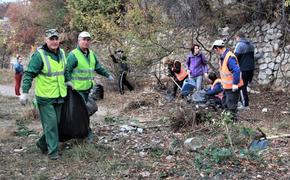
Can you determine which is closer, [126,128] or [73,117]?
[73,117]

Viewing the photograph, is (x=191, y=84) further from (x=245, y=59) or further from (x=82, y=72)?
(x=82, y=72)

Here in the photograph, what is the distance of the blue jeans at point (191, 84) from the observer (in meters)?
10.5

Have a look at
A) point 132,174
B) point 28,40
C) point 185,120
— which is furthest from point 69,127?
point 28,40

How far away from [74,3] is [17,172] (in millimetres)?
14433

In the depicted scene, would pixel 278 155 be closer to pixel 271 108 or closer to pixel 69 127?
pixel 69 127

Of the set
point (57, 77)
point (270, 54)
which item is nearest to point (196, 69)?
point (270, 54)

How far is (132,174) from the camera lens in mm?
5027

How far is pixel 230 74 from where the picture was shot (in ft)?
23.9

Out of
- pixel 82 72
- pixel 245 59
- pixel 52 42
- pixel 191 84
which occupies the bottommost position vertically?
pixel 191 84

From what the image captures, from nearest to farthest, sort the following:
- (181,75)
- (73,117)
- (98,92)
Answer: (73,117) < (181,75) < (98,92)

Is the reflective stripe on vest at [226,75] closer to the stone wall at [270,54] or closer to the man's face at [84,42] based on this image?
the man's face at [84,42]

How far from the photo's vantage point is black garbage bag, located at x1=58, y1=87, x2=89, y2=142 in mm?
6047

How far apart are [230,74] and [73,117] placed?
285 centimetres

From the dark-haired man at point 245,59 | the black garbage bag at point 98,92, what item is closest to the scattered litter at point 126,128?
the dark-haired man at point 245,59
